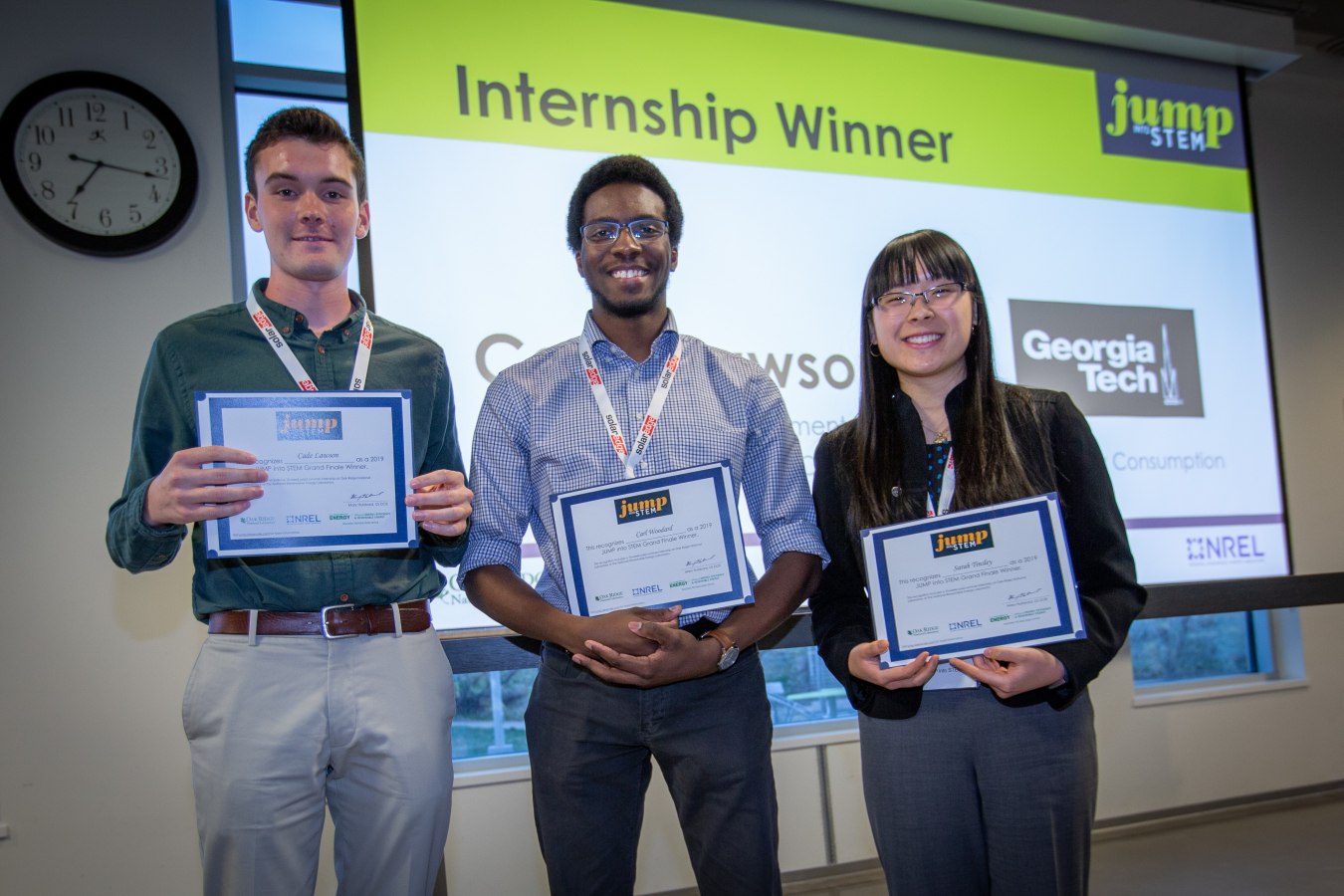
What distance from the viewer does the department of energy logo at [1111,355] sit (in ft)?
11.7

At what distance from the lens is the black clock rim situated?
2.76 m

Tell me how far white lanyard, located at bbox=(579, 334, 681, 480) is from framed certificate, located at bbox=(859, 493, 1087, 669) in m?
0.53

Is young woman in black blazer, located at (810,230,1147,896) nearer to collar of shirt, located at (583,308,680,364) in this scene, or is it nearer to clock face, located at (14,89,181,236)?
collar of shirt, located at (583,308,680,364)

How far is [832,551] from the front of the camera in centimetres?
179

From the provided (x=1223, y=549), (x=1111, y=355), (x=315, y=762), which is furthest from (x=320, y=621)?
(x=1223, y=549)

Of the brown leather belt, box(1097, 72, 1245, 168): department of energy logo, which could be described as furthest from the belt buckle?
box(1097, 72, 1245, 168): department of energy logo

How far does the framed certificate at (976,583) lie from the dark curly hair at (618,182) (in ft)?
2.89

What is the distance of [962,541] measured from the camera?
1.51 meters

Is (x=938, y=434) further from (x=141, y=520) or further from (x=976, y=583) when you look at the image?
(x=141, y=520)

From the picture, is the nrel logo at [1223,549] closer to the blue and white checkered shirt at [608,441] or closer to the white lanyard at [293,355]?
the blue and white checkered shirt at [608,441]

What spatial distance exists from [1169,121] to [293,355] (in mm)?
3898

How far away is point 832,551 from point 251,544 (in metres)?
1.08

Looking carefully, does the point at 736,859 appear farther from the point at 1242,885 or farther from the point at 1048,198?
the point at 1048,198

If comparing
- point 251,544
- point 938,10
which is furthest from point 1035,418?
point 938,10
